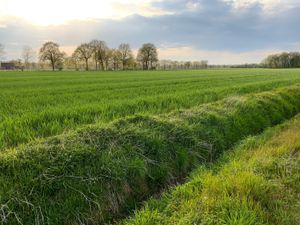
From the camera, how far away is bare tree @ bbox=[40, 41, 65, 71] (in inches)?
4461

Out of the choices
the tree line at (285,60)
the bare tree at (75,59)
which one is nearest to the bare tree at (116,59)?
the bare tree at (75,59)

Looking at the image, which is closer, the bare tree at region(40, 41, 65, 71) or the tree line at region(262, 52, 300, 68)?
the bare tree at region(40, 41, 65, 71)

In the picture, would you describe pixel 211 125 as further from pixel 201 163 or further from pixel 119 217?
pixel 119 217

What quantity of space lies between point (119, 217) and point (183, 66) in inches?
5970

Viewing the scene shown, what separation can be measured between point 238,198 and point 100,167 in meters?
2.47

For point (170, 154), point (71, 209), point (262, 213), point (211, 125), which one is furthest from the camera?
point (211, 125)

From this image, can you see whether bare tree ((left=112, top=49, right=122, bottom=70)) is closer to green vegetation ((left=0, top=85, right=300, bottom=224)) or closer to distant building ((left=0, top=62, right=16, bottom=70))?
distant building ((left=0, top=62, right=16, bottom=70))

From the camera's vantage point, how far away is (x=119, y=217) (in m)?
6.02

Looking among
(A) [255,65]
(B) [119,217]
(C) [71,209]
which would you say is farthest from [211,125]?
(A) [255,65]

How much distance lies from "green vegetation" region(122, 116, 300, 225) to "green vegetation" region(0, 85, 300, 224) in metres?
0.70

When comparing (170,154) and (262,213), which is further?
(170,154)

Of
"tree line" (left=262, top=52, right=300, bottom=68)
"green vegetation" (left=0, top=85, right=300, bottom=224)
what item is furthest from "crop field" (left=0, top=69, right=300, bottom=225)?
"tree line" (left=262, top=52, right=300, bottom=68)

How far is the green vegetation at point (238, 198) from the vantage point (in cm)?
489

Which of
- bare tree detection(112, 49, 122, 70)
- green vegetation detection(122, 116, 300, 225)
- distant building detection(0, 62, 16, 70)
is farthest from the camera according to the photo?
distant building detection(0, 62, 16, 70)
